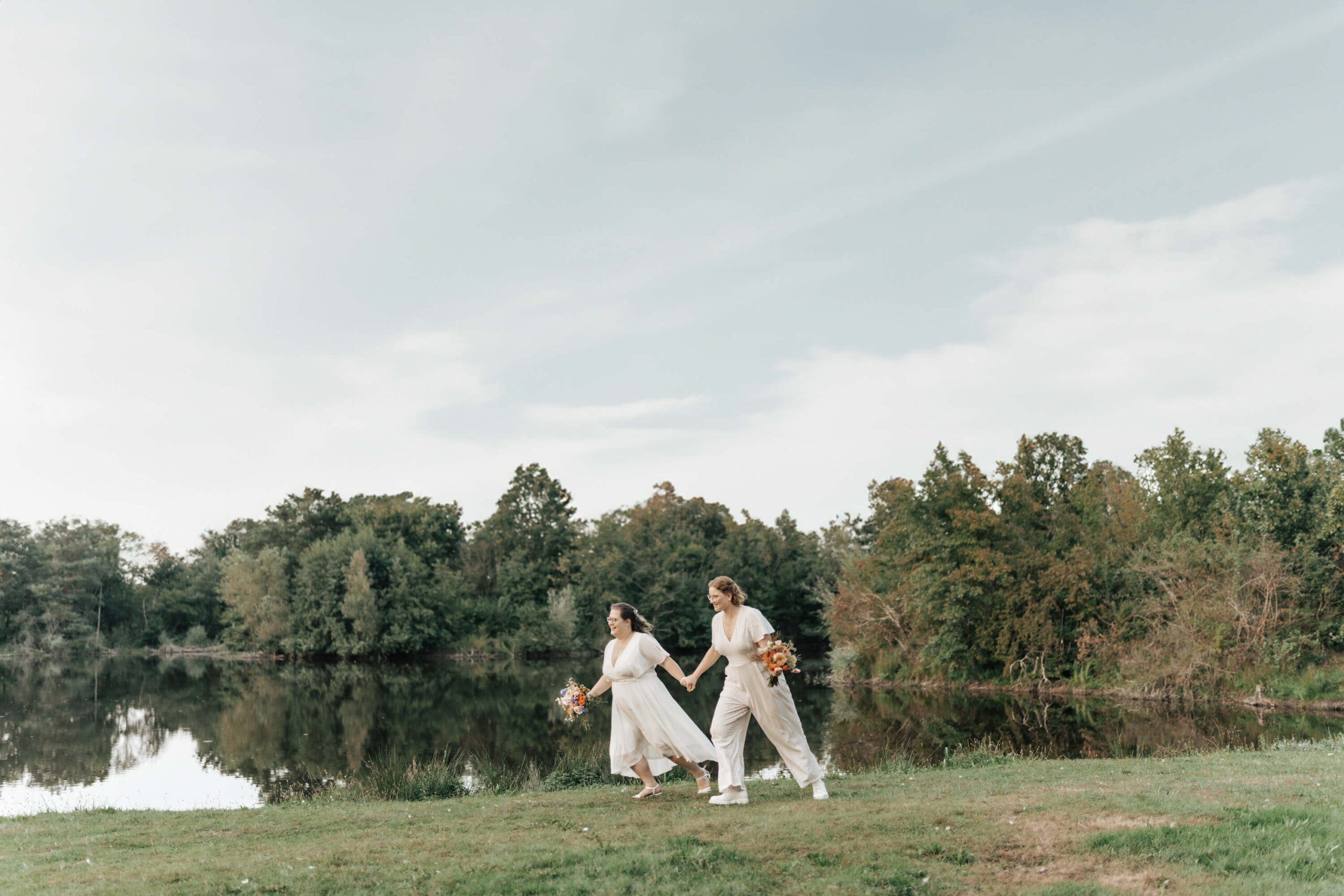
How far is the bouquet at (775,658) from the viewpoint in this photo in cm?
806

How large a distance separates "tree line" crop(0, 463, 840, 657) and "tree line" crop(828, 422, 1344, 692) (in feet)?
84.3

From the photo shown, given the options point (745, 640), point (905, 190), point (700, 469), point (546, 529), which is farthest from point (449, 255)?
point (546, 529)

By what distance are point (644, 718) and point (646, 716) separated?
33 mm

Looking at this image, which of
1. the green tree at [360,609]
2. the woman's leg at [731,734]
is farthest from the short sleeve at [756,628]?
the green tree at [360,609]

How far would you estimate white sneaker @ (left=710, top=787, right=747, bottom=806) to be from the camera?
8.19 meters

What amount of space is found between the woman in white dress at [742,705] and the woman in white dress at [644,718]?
35cm

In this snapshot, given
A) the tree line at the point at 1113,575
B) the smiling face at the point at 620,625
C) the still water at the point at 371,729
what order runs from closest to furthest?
the smiling face at the point at 620,625, the still water at the point at 371,729, the tree line at the point at 1113,575

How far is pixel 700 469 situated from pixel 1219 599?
42.0 meters

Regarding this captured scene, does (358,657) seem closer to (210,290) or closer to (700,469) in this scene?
(700,469)

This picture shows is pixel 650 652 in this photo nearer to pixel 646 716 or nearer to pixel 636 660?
pixel 636 660

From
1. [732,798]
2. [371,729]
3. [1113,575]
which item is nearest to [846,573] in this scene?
[1113,575]

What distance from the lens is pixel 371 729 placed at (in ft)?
86.9

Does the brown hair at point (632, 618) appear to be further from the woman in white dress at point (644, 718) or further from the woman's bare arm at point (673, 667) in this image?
the woman's bare arm at point (673, 667)

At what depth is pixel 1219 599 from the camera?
93.4 feet
